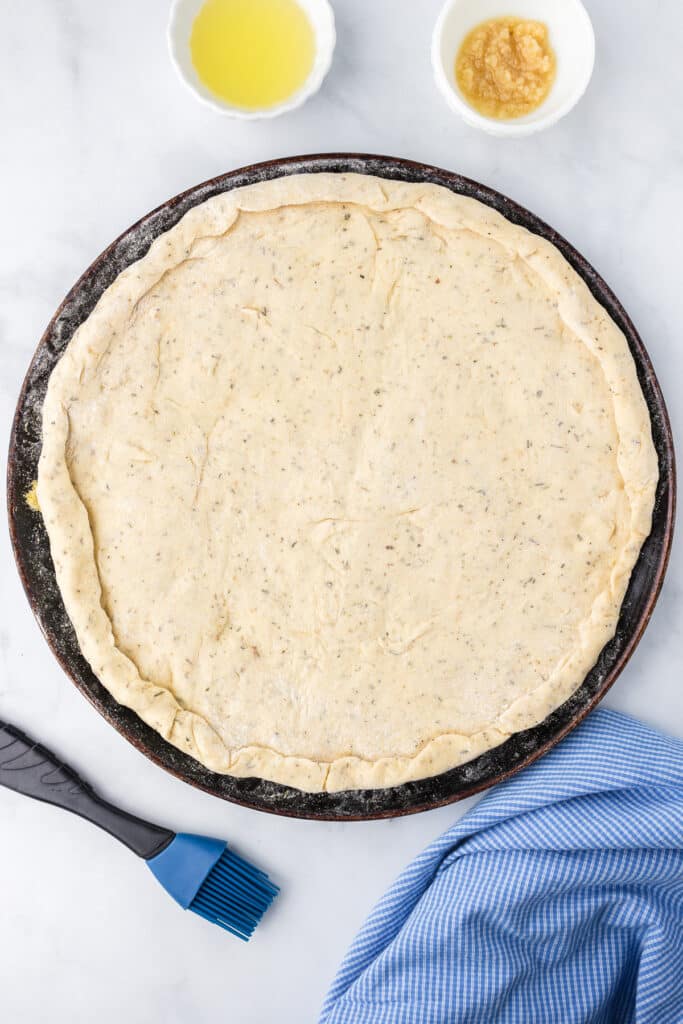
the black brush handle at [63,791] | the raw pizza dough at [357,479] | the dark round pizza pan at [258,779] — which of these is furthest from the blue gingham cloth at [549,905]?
the black brush handle at [63,791]

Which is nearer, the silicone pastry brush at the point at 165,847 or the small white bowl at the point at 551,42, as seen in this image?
the small white bowl at the point at 551,42

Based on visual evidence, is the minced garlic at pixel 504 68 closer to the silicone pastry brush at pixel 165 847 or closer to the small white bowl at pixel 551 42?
the small white bowl at pixel 551 42

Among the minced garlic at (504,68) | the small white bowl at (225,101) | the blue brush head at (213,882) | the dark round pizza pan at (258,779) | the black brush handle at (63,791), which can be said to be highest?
the minced garlic at (504,68)

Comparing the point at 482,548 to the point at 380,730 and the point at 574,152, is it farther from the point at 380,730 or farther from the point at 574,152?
the point at 574,152

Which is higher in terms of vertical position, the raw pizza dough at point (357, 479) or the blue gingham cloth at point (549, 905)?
the raw pizza dough at point (357, 479)

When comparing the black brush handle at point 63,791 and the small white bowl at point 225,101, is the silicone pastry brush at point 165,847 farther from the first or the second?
the small white bowl at point 225,101

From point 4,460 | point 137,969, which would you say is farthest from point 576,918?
point 4,460

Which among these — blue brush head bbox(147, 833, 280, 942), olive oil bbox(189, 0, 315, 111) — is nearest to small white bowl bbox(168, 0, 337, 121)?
olive oil bbox(189, 0, 315, 111)
